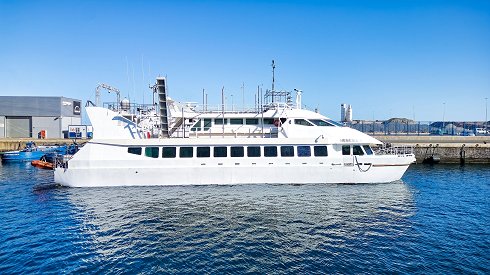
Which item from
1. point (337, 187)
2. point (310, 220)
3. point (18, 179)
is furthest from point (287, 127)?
point (18, 179)

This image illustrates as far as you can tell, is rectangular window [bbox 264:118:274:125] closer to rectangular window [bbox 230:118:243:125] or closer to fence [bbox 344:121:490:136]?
rectangular window [bbox 230:118:243:125]

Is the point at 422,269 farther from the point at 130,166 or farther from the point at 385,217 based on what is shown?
the point at 130,166

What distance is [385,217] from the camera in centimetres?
1664

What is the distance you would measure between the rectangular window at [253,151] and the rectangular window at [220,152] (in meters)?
1.92

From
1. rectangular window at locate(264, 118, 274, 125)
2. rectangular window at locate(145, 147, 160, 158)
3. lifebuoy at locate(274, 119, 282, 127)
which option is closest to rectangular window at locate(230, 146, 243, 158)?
lifebuoy at locate(274, 119, 282, 127)

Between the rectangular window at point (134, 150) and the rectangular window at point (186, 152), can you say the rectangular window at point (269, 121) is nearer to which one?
the rectangular window at point (186, 152)

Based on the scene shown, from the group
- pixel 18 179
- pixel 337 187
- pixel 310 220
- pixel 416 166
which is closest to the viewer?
pixel 310 220

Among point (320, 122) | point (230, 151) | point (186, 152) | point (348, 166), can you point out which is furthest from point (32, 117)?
point (348, 166)

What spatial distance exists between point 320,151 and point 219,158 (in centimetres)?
851

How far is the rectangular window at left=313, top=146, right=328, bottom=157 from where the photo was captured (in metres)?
24.7

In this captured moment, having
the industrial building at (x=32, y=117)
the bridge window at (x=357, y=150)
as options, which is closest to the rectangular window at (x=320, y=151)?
the bridge window at (x=357, y=150)

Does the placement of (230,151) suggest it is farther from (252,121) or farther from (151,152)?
(151,152)

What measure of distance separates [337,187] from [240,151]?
8.39 meters

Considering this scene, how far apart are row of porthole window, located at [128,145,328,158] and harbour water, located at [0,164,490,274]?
276 cm
